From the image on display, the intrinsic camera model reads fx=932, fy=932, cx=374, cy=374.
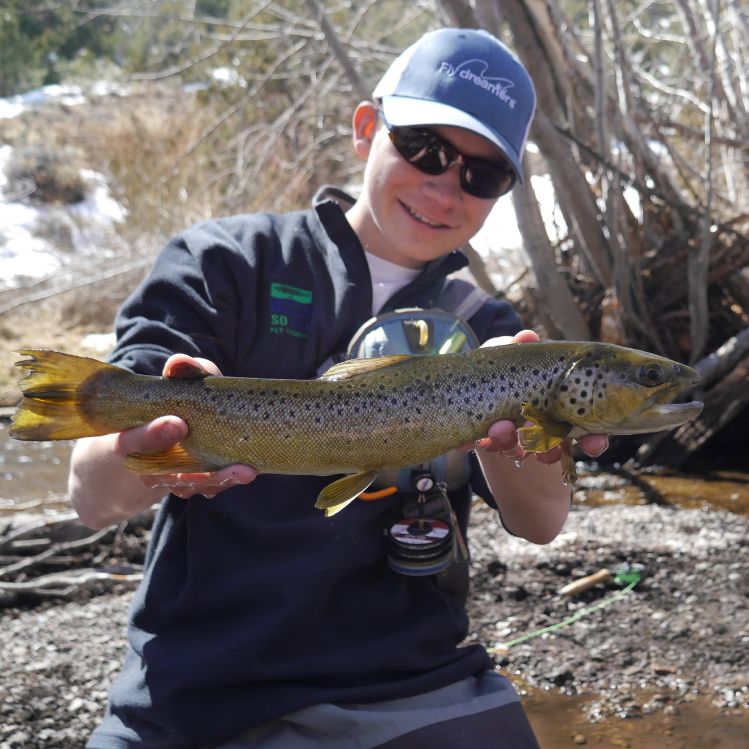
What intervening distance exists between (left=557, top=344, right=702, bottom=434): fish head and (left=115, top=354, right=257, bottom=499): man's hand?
86 centimetres

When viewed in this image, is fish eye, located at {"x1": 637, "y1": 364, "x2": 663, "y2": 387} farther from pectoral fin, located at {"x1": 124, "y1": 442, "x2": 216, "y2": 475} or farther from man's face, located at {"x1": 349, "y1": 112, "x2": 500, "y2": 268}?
pectoral fin, located at {"x1": 124, "y1": 442, "x2": 216, "y2": 475}

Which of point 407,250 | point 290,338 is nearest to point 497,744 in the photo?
point 290,338

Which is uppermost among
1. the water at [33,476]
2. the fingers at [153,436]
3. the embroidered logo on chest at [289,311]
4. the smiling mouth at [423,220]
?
the smiling mouth at [423,220]

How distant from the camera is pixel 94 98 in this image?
29.7 metres

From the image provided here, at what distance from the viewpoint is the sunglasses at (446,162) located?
3109 millimetres

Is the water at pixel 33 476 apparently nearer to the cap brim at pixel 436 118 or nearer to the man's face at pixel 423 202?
the man's face at pixel 423 202

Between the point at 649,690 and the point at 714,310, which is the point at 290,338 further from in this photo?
the point at 714,310

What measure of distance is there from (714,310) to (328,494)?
7.23 metres

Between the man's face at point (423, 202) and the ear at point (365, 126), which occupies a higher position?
the ear at point (365, 126)

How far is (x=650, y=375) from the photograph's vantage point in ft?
8.08

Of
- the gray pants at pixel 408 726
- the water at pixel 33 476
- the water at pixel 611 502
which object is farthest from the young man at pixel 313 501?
the water at pixel 33 476

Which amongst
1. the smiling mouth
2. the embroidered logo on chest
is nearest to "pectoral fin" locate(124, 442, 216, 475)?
the embroidered logo on chest

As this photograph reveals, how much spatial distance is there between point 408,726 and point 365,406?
0.94 m

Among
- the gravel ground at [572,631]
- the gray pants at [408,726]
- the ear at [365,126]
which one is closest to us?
the gray pants at [408,726]
